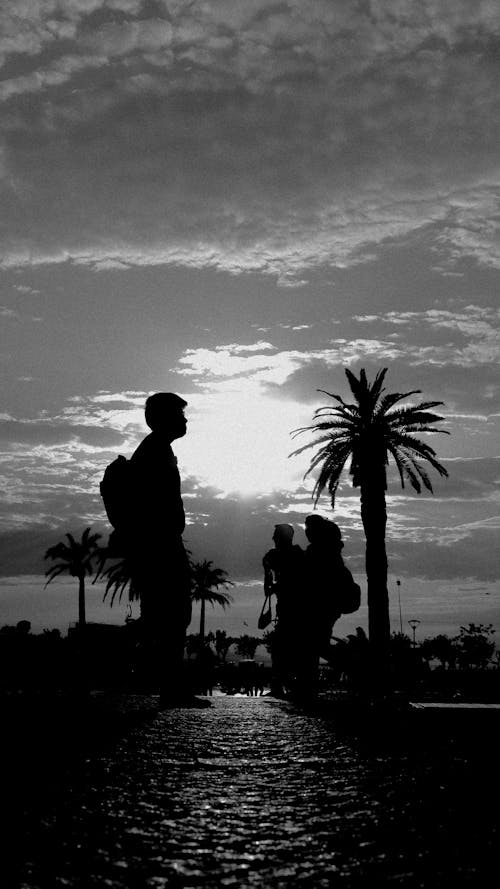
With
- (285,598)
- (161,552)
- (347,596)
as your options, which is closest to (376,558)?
(285,598)

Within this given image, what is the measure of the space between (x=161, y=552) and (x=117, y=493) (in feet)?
1.88

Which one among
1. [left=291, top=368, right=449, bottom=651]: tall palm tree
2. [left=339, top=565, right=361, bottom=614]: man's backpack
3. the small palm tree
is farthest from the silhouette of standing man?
the small palm tree

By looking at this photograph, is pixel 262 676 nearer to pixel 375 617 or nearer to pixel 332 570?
pixel 332 570

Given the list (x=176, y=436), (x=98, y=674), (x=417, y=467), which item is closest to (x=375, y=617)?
(x=417, y=467)

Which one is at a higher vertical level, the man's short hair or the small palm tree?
the man's short hair

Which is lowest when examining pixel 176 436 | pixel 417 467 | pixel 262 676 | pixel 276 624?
pixel 262 676

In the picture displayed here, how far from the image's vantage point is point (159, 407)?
20.8 feet

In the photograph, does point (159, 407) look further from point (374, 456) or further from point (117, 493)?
Answer: point (374, 456)

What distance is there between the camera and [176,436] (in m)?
6.42

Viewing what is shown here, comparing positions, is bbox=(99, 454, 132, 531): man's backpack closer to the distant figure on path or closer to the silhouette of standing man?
the silhouette of standing man

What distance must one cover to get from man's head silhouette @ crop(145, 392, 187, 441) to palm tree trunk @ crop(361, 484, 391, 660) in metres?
20.4

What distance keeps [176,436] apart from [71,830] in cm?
492

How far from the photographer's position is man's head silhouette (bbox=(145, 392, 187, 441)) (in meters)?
6.32

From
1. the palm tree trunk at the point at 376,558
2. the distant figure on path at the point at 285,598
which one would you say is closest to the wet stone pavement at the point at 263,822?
the distant figure on path at the point at 285,598
